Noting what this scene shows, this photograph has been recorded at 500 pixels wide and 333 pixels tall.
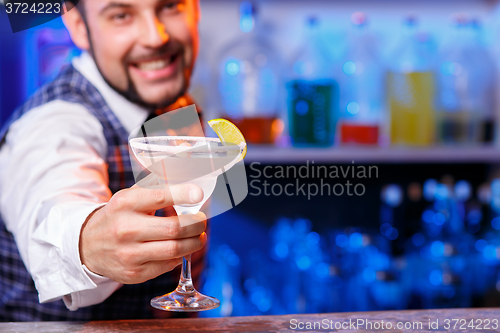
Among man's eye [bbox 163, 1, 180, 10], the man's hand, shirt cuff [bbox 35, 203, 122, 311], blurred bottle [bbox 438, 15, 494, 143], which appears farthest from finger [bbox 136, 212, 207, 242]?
blurred bottle [bbox 438, 15, 494, 143]

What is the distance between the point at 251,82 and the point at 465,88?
0.65m

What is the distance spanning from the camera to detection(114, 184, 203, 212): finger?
58 centimetres

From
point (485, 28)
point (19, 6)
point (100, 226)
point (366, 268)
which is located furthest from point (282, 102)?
point (100, 226)

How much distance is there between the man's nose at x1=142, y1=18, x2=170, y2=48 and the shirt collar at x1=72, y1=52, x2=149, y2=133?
0.15 metres

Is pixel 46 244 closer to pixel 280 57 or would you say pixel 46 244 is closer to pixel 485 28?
pixel 280 57

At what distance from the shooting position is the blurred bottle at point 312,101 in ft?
4.65

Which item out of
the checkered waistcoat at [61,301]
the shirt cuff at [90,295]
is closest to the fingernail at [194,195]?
the shirt cuff at [90,295]

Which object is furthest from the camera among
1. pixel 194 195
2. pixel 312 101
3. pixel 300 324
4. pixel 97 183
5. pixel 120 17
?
pixel 312 101

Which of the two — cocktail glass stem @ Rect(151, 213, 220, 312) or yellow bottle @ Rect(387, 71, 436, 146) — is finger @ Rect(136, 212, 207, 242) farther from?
yellow bottle @ Rect(387, 71, 436, 146)

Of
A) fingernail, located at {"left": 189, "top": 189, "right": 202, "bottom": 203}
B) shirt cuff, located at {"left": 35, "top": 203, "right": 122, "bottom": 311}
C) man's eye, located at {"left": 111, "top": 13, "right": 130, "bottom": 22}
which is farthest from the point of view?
man's eye, located at {"left": 111, "top": 13, "right": 130, "bottom": 22}

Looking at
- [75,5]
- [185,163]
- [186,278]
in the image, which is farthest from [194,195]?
[75,5]

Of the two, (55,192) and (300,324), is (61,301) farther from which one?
(300,324)

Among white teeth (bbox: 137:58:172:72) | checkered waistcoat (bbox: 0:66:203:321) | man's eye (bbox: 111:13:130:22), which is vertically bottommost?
checkered waistcoat (bbox: 0:66:203:321)

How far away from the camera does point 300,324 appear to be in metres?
0.69
